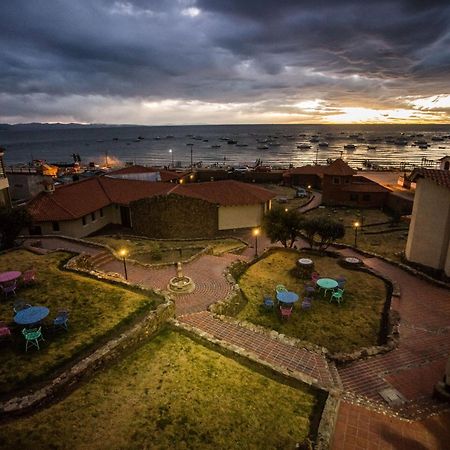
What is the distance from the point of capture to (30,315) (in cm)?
1176

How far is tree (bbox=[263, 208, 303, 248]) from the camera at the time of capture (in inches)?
990

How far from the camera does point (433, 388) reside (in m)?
10.8

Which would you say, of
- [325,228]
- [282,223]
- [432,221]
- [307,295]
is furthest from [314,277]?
[432,221]

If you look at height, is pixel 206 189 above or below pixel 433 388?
above

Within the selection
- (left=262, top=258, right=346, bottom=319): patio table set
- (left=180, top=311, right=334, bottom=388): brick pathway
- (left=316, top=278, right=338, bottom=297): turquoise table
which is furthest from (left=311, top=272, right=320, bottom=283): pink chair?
(left=180, top=311, right=334, bottom=388): brick pathway

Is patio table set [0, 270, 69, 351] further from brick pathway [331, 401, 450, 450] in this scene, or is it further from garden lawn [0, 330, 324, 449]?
brick pathway [331, 401, 450, 450]

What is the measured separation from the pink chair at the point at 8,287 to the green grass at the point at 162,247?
727cm

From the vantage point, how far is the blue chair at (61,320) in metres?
11.9

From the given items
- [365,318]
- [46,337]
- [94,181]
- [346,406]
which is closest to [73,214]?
[94,181]

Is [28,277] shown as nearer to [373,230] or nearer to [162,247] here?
[162,247]

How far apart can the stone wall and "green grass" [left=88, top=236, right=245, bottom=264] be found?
333 centimetres

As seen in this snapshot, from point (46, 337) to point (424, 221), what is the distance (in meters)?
22.8

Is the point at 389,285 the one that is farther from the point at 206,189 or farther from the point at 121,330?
the point at 206,189

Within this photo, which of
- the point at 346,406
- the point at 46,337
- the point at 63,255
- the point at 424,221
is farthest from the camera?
the point at 424,221
